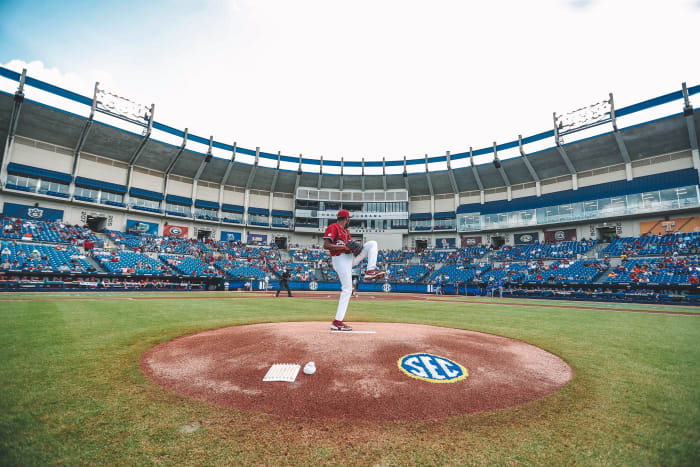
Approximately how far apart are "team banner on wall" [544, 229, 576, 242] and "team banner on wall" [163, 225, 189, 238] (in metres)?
49.5

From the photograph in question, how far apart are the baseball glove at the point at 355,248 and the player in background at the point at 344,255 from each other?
0.03 meters

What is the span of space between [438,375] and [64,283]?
29.2 m

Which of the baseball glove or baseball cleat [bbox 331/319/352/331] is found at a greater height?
the baseball glove

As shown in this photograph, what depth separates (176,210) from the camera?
4375 cm

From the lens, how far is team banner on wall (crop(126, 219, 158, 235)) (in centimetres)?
3962

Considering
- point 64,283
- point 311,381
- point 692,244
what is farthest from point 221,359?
point 692,244

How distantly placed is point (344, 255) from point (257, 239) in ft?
150

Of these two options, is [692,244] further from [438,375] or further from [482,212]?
[438,375]

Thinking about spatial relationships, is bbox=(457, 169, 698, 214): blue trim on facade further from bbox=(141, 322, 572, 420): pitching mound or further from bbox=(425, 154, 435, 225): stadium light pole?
bbox=(141, 322, 572, 420): pitching mound

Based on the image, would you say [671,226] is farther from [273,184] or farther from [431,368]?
[273,184]

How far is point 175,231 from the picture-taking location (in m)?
43.2

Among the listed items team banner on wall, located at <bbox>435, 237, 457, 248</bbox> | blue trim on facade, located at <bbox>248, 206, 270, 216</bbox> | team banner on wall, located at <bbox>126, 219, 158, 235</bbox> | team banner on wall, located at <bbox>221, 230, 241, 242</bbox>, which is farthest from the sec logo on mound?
blue trim on facade, located at <bbox>248, 206, 270, 216</bbox>

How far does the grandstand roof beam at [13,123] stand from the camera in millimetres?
30438

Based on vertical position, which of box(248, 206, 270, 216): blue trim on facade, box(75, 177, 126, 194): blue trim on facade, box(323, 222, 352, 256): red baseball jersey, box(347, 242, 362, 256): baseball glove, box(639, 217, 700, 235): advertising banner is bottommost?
box(347, 242, 362, 256): baseball glove
